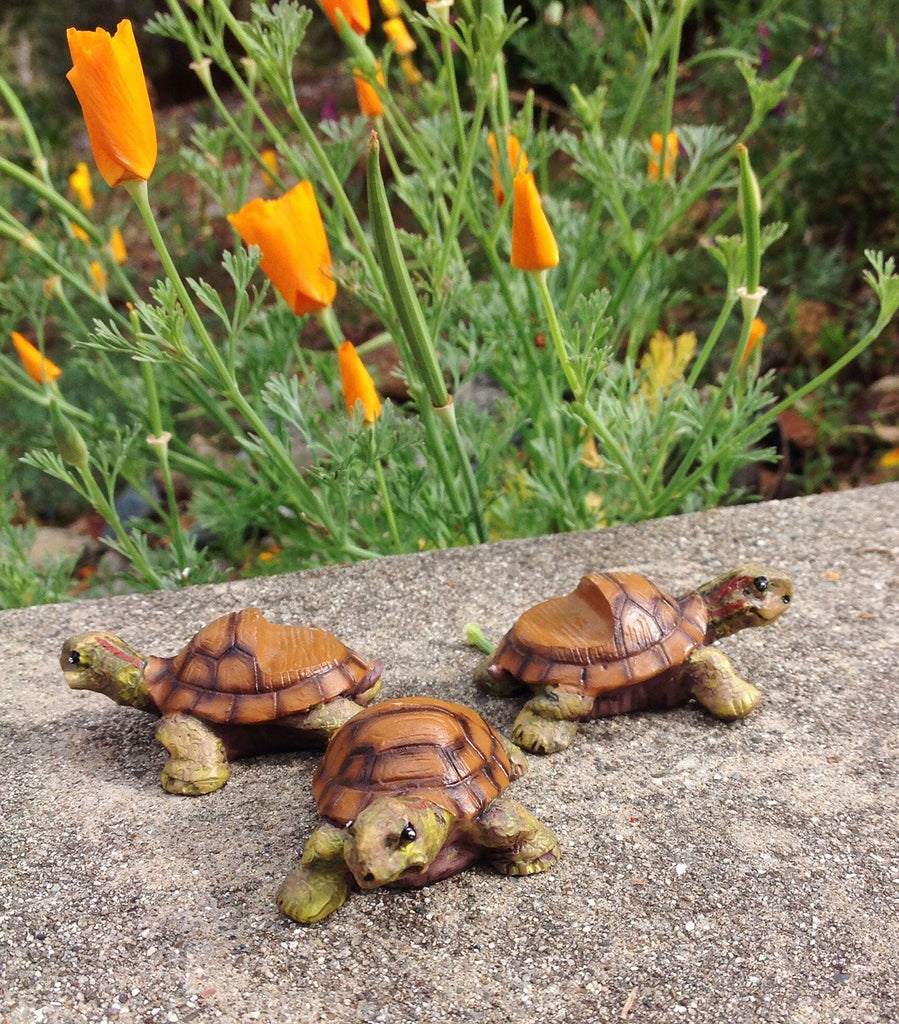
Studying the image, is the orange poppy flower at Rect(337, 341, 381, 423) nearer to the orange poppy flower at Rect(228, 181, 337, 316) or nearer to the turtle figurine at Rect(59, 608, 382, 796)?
the orange poppy flower at Rect(228, 181, 337, 316)

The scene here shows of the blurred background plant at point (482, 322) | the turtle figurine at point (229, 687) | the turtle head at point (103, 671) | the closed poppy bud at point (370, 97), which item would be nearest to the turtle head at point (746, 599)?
the blurred background plant at point (482, 322)

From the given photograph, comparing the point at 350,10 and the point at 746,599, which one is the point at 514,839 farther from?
the point at 350,10

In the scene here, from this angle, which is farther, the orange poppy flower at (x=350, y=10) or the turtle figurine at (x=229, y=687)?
the orange poppy flower at (x=350, y=10)

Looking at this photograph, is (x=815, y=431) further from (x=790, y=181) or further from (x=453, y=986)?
(x=453, y=986)

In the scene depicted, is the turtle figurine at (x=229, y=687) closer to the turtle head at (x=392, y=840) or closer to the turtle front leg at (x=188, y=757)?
the turtle front leg at (x=188, y=757)

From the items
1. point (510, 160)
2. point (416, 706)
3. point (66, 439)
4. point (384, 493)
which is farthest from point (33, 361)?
point (416, 706)
